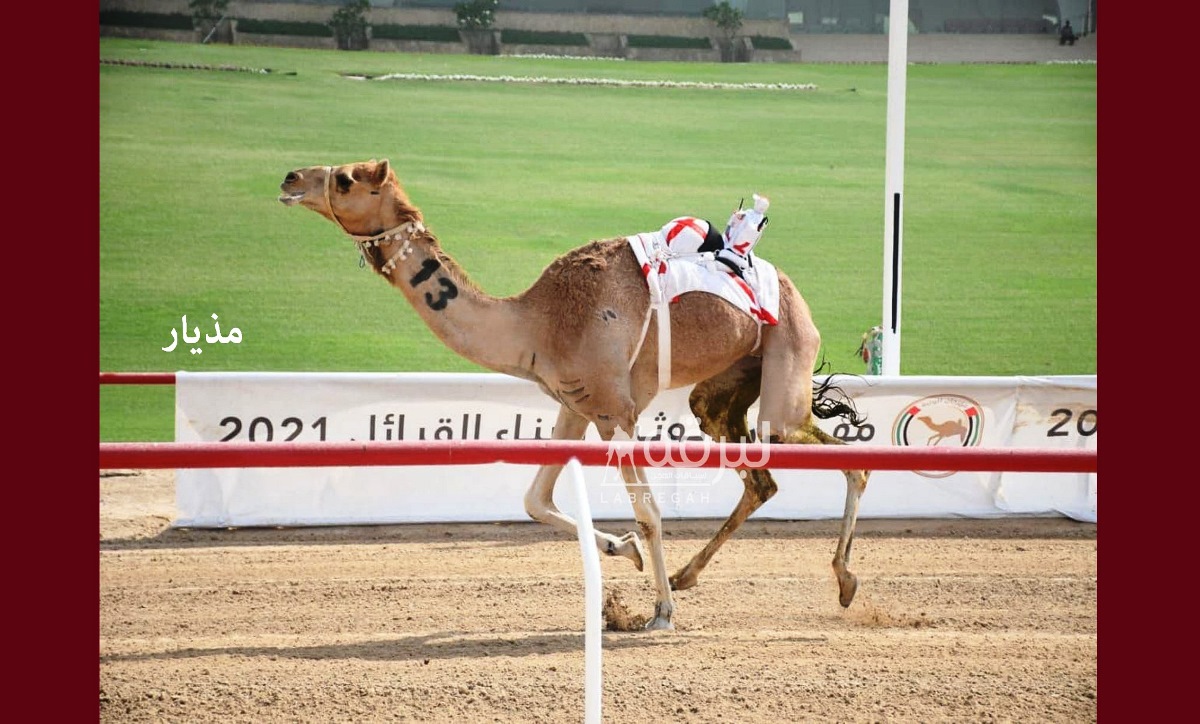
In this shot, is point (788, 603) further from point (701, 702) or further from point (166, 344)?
point (166, 344)

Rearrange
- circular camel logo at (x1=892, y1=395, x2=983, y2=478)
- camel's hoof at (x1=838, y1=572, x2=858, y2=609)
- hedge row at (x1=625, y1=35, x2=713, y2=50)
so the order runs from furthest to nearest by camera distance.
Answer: hedge row at (x1=625, y1=35, x2=713, y2=50) → circular camel logo at (x1=892, y1=395, x2=983, y2=478) → camel's hoof at (x1=838, y1=572, x2=858, y2=609)

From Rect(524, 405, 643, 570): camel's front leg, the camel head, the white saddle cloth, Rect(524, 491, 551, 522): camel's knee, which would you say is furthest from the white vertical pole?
the camel head

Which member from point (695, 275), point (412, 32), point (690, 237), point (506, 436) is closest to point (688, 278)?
point (695, 275)

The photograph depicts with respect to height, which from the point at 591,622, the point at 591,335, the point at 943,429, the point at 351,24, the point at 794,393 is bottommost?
the point at 943,429

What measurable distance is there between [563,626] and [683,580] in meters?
0.67

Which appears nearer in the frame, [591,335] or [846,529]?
[591,335]

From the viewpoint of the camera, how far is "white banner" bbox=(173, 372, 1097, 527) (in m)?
7.89

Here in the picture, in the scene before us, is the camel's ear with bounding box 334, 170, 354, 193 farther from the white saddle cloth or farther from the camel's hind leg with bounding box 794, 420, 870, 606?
the camel's hind leg with bounding box 794, 420, 870, 606

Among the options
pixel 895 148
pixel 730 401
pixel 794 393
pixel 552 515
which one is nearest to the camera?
pixel 552 515

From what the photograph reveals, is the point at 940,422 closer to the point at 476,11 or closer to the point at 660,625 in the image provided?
the point at 660,625

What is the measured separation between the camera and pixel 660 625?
5543 millimetres

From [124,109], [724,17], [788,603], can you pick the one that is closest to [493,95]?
[724,17]

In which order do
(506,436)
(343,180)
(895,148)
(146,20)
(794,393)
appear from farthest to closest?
(146,20) < (506,436) < (895,148) < (794,393) < (343,180)

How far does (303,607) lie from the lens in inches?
234
